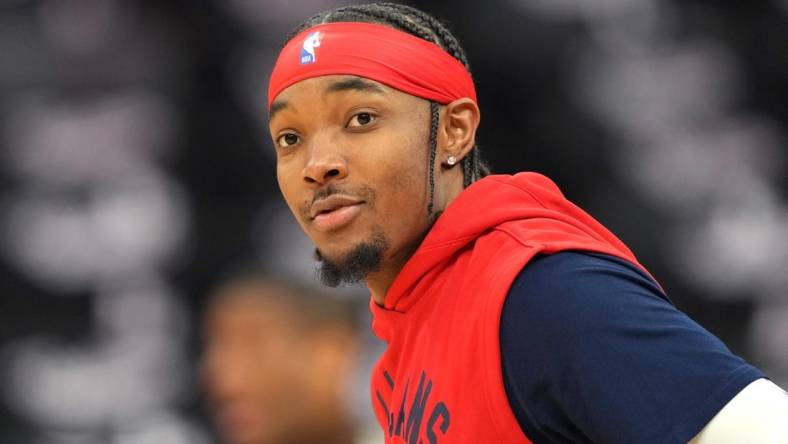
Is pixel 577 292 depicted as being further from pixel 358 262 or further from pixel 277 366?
pixel 277 366

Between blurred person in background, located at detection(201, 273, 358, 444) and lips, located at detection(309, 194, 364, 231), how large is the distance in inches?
15.8

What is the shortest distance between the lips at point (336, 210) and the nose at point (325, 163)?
0.14 feet

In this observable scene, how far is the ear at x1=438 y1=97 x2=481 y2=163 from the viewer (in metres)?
2.58

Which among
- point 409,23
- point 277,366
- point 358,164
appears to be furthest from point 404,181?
point 277,366

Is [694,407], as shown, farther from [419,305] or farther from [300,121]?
[300,121]

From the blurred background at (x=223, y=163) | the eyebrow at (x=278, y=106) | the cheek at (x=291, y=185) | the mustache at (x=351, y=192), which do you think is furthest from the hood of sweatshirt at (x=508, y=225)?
the blurred background at (x=223, y=163)

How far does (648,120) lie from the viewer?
16.9 ft

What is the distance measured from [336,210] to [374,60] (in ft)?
1.08

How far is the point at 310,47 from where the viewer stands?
2545 mm

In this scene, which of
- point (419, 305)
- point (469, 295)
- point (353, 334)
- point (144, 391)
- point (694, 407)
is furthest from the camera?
point (144, 391)

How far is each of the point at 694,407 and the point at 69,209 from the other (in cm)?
370

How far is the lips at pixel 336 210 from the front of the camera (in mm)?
2398

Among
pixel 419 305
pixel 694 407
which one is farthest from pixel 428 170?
pixel 694 407

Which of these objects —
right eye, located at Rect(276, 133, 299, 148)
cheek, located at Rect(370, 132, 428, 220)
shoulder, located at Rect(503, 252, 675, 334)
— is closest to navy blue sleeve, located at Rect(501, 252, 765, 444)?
shoulder, located at Rect(503, 252, 675, 334)
